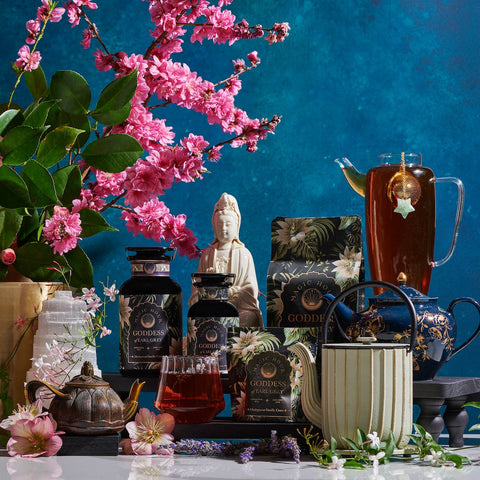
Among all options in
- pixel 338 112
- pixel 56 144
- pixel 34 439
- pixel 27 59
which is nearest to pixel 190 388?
pixel 34 439

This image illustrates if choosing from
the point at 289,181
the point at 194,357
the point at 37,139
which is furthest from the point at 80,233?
the point at 289,181

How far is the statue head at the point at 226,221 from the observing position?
4.78 feet

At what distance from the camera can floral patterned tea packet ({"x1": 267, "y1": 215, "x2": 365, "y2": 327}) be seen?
4.45ft

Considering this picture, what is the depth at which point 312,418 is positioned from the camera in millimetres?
1185

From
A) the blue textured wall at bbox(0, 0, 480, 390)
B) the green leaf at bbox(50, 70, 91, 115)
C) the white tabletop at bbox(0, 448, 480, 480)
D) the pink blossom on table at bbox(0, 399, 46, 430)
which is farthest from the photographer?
the blue textured wall at bbox(0, 0, 480, 390)

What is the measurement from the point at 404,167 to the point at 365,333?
34cm

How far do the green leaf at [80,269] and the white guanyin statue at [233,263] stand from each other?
0.60 feet

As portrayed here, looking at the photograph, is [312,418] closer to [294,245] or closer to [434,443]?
[434,443]

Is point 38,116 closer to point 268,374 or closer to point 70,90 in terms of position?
point 70,90

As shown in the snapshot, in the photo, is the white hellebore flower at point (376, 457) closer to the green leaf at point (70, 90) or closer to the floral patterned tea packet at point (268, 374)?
the floral patterned tea packet at point (268, 374)

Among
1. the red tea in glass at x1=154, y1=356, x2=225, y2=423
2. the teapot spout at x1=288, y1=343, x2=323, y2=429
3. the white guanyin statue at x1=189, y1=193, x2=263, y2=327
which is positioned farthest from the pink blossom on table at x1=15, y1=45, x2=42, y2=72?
the teapot spout at x1=288, y1=343, x2=323, y2=429

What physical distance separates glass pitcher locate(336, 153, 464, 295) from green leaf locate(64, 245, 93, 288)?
0.49 metres

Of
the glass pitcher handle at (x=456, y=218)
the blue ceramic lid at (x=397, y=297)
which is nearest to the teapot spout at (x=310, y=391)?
the blue ceramic lid at (x=397, y=297)

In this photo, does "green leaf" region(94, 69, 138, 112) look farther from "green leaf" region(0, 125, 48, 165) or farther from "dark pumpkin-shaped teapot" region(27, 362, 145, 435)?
"dark pumpkin-shaped teapot" region(27, 362, 145, 435)
